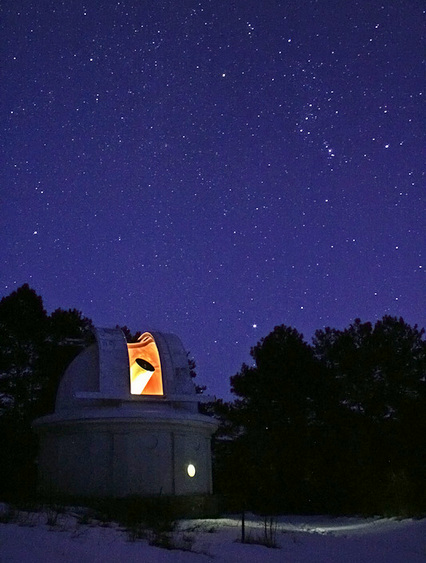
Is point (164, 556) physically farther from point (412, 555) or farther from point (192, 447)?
point (192, 447)

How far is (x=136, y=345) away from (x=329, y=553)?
31.7 feet

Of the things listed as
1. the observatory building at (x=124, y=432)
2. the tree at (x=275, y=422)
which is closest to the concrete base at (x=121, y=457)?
the observatory building at (x=124, y=432)

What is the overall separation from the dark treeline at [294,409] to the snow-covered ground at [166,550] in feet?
40.4

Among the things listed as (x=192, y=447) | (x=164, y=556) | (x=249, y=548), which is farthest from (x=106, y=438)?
(x=164, y=556)

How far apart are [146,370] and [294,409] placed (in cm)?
1142

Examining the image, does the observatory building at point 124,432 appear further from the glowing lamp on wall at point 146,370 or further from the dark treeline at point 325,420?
the dark treeline at point 325,420

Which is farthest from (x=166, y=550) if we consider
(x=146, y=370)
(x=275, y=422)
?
(x=275, y=422)

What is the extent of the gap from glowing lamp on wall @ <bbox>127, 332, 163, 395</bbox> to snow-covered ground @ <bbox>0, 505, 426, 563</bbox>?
19.1 feet

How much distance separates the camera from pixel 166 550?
284 inches

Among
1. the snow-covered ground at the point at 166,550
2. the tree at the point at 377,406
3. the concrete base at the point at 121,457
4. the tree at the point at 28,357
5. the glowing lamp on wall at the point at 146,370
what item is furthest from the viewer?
the tree at the point at 28,357

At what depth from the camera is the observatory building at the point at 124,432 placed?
14.9m

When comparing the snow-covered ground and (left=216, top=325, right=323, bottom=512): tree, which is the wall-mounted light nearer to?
Result: the snow-covered ground

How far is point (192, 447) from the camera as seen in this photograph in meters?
15.9

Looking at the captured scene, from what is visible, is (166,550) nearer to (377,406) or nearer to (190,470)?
(190,470)
